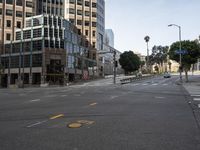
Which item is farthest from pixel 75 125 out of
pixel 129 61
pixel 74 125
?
pixel 129 61

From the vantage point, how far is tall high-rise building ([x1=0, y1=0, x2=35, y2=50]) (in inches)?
3487

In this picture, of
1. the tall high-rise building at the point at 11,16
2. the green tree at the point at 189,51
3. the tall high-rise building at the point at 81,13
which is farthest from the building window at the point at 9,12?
the green tree at the point at 189,51

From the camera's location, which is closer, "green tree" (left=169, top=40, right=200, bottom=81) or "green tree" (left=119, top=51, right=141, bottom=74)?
"green tree" (left=169, top=40, right=200, bottom=81)

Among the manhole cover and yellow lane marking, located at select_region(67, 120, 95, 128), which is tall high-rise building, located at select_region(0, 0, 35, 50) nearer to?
yellow lane marking, located at select_region(67, 120, 95, 128)

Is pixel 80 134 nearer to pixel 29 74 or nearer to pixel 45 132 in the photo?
pixel 45 132

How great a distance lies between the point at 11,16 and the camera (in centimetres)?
9000

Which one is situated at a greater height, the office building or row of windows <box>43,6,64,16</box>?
row of windows <box>43,6,64,16</box>

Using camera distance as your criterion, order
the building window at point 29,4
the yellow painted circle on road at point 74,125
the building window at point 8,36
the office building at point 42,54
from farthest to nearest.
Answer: the building window at point 29,4
the building window at point 8,36
the office building at point 42,54
the yellow painted circle on road at point 74,125

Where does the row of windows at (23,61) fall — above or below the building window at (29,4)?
below

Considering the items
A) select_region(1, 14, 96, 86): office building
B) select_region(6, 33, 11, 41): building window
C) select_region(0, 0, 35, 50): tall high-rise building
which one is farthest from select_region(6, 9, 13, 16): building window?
select_region(1, 14, 96, 86): office building

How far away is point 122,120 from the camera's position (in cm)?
1070

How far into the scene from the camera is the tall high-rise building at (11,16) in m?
88.6

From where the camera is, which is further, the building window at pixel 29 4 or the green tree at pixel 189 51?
the building window at pixel 29 4

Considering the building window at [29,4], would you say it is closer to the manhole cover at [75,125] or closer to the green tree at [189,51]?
the green tree at [189,51]
